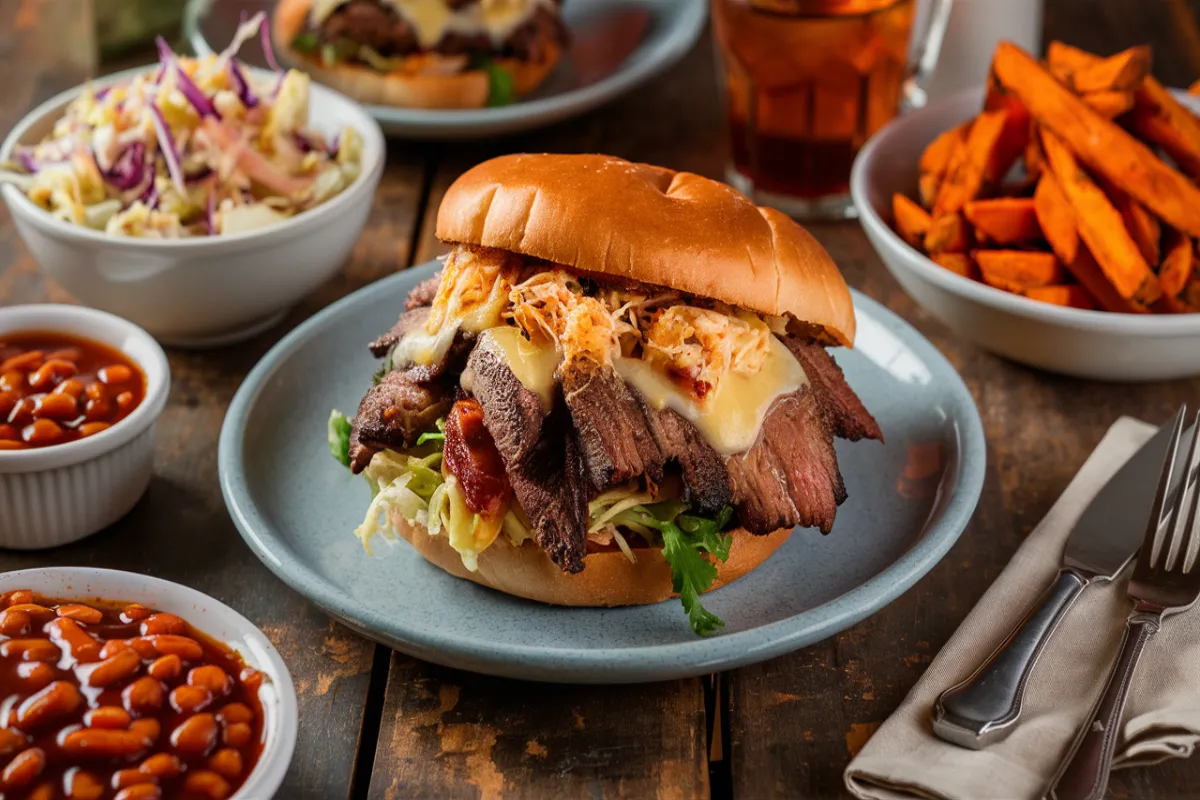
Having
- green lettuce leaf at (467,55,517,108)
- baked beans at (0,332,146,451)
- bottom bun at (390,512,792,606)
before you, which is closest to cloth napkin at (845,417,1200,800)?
bottom bun at (390,512,792,606)

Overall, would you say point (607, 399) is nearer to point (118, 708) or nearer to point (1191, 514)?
point (118, 708)

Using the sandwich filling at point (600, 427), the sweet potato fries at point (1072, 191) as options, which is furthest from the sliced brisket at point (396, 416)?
the sweet potato fries at point (1072, 191)

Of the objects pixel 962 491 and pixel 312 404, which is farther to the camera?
pixel 312 404

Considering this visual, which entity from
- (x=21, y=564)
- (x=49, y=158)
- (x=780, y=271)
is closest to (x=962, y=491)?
(x=780, y=271)

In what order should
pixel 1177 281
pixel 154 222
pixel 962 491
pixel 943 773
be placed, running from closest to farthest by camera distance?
pixel 943 773
pixel 962 491
pixel 1177 281
pixel 154 222

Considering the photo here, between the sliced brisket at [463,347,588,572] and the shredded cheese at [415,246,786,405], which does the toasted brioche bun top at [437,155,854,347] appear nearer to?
the shredded cheese at [415,246,786,405]

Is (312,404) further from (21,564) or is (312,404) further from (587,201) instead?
(587,201)

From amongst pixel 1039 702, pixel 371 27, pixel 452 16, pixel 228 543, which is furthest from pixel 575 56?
pixel 1039 702
